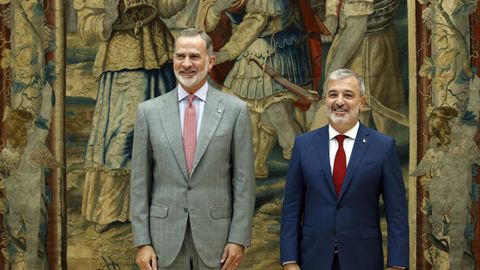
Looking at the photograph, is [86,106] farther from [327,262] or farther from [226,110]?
[327,262]

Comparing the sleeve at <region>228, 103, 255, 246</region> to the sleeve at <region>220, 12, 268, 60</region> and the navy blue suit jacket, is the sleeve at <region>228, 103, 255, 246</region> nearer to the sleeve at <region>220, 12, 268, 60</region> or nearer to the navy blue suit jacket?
the navy blue suit jacket

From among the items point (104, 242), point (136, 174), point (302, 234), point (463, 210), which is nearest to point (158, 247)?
point (136, 174)

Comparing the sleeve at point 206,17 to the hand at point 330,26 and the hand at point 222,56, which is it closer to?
the hand at point 222,56

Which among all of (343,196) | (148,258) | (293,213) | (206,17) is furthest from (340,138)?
(206,17)

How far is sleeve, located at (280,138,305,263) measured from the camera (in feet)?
13.2

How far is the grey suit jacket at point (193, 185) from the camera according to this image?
159 inches

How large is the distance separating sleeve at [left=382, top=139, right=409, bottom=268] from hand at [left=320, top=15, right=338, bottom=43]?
2.42m

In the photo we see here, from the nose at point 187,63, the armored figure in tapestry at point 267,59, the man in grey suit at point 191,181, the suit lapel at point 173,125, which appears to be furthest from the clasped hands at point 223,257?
the armored figure in tapestry at point 267,59

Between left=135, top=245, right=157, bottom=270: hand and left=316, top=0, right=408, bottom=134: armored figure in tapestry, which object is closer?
left=135, top=245, right=157, bottom=270: hand

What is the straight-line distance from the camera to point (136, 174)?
13.3 ft

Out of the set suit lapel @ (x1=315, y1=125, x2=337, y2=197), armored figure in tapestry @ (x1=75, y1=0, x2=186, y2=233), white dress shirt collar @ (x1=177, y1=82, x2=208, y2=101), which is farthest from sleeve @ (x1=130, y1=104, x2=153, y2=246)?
armored figure in tapestry @ (x1=75, y1=0, x2=186, y2=233)

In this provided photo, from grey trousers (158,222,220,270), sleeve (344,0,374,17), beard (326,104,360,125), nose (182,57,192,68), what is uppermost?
sleeve (344,0,374,17)

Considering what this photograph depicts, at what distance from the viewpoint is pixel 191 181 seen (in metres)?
4.04

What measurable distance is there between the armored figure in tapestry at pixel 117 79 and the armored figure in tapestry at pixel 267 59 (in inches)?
15.5
